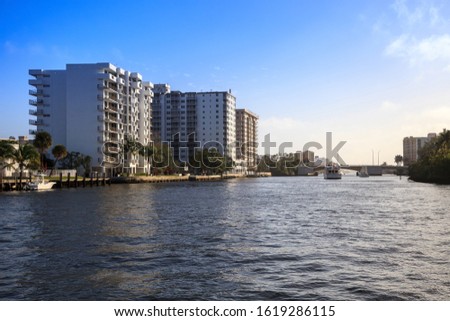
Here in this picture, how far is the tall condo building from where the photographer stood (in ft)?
517

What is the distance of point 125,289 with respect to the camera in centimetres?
1911

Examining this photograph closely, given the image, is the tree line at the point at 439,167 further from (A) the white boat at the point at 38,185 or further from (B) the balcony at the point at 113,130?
(A) the white boat at the point at 38,185

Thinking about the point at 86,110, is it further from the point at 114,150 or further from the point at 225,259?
the point at 225,259

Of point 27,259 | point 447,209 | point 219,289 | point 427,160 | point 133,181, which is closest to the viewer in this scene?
point 219,289

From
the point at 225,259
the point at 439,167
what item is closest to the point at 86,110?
the point at 439,167

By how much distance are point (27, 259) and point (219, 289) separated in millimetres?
11751

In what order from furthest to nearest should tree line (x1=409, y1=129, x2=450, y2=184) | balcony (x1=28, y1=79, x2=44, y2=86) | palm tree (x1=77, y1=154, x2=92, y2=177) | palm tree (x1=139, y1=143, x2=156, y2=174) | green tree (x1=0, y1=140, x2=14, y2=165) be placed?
palm tree (x1=139, y1=143, x2=156, y2=174) < balcony (x1=28, y1=79, x2=44, y2=86) < palm tree (x1=77, y1=154, x2=92, y2=177) < tree line (x1=409, y1=129, x2=450, y2=184) < green tree (x1=0, y1=140, x2=14, y2=165)

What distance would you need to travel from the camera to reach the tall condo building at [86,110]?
517ft

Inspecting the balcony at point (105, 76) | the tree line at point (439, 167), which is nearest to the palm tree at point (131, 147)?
the balcony at point (105, 76)

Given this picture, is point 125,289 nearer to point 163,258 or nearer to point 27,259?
point 163,258

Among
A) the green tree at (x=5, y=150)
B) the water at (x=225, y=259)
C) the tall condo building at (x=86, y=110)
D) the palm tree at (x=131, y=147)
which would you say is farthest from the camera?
the palm tree at (x=131, y=147)

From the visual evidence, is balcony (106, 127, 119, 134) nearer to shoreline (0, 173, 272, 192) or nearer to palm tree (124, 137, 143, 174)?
palm tree (124, 137, 143, 174)

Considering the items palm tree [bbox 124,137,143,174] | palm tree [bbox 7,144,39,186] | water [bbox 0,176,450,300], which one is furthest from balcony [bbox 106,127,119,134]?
water [bbox 0,176,450,300]
